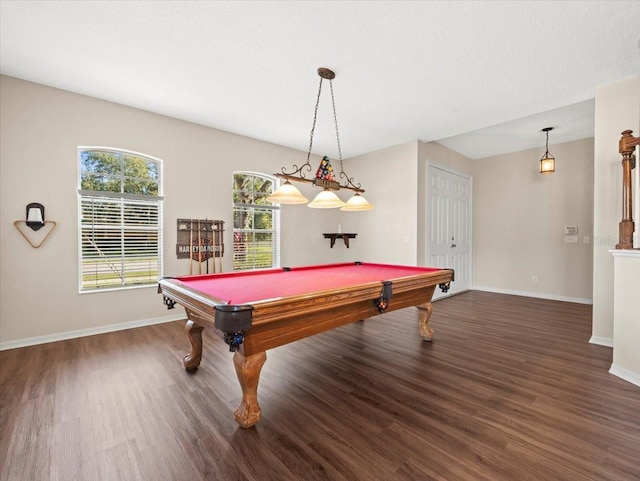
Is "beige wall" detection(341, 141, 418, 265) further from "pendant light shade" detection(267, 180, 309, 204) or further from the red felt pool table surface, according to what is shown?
"pendant light shade" detection(267, 180, 309, 204)

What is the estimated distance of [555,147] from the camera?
18.0 feet

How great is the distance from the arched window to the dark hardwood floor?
77.2 inches

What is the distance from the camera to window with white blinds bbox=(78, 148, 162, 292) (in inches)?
142

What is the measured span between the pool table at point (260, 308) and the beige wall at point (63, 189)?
1.84 metres

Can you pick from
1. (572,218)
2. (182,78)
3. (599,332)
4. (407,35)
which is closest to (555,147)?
(572,218)

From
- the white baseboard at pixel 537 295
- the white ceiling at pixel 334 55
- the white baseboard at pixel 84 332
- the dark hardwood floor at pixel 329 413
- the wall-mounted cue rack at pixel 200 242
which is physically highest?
the white ceiling at pixel 334 55

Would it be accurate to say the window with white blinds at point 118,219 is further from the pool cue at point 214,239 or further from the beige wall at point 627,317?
the beige wall at point 627,317

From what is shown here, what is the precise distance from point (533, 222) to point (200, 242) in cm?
621

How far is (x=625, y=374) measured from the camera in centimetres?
243

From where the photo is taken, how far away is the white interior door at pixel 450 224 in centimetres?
537

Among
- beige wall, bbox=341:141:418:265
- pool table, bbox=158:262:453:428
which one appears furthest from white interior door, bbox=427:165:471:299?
pool table, bbox=158:262:453:428

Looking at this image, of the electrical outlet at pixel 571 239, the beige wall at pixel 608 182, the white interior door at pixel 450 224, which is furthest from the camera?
the white interior door at pixel 450 224

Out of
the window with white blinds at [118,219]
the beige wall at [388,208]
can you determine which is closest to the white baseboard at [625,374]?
the beige wall at [388,208]

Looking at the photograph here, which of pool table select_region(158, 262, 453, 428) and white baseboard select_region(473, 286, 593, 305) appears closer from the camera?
pool table select_region(158, 262, 453, 428)
